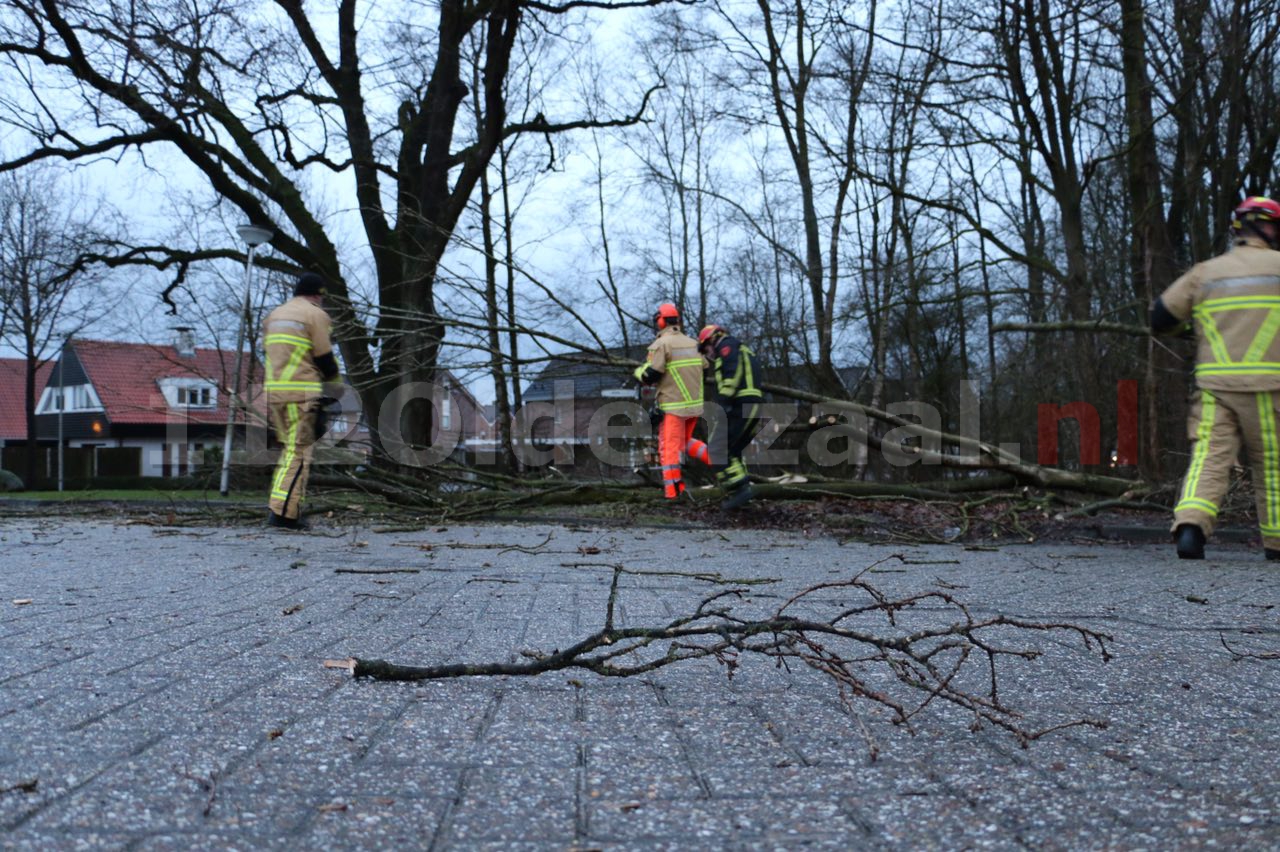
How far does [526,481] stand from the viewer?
9.80 meters

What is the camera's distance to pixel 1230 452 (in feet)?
18.2

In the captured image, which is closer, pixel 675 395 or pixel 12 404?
pixel 675 395

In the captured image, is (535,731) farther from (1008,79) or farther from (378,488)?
(1008,79)

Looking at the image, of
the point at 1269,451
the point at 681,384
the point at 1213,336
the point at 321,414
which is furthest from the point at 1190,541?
the point at 321,414

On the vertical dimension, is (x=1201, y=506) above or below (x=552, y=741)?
above

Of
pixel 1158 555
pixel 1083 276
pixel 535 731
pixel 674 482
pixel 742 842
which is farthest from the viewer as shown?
pixel 1083 276

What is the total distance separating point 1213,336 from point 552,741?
5.01m

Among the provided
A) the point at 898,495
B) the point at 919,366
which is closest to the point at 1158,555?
the point at 898,495

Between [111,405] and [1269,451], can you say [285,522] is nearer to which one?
[1269,451]

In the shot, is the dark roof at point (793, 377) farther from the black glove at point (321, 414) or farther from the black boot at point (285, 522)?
the black boot at point (285, 522)

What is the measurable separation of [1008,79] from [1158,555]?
24.2 ft

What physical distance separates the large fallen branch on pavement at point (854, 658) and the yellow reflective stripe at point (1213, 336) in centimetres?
302

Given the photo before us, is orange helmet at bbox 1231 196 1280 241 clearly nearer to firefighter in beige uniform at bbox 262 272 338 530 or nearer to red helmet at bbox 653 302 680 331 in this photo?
red helmet at bbox 653 302 680 331

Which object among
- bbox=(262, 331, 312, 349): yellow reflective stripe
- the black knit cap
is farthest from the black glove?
the black knit cap
